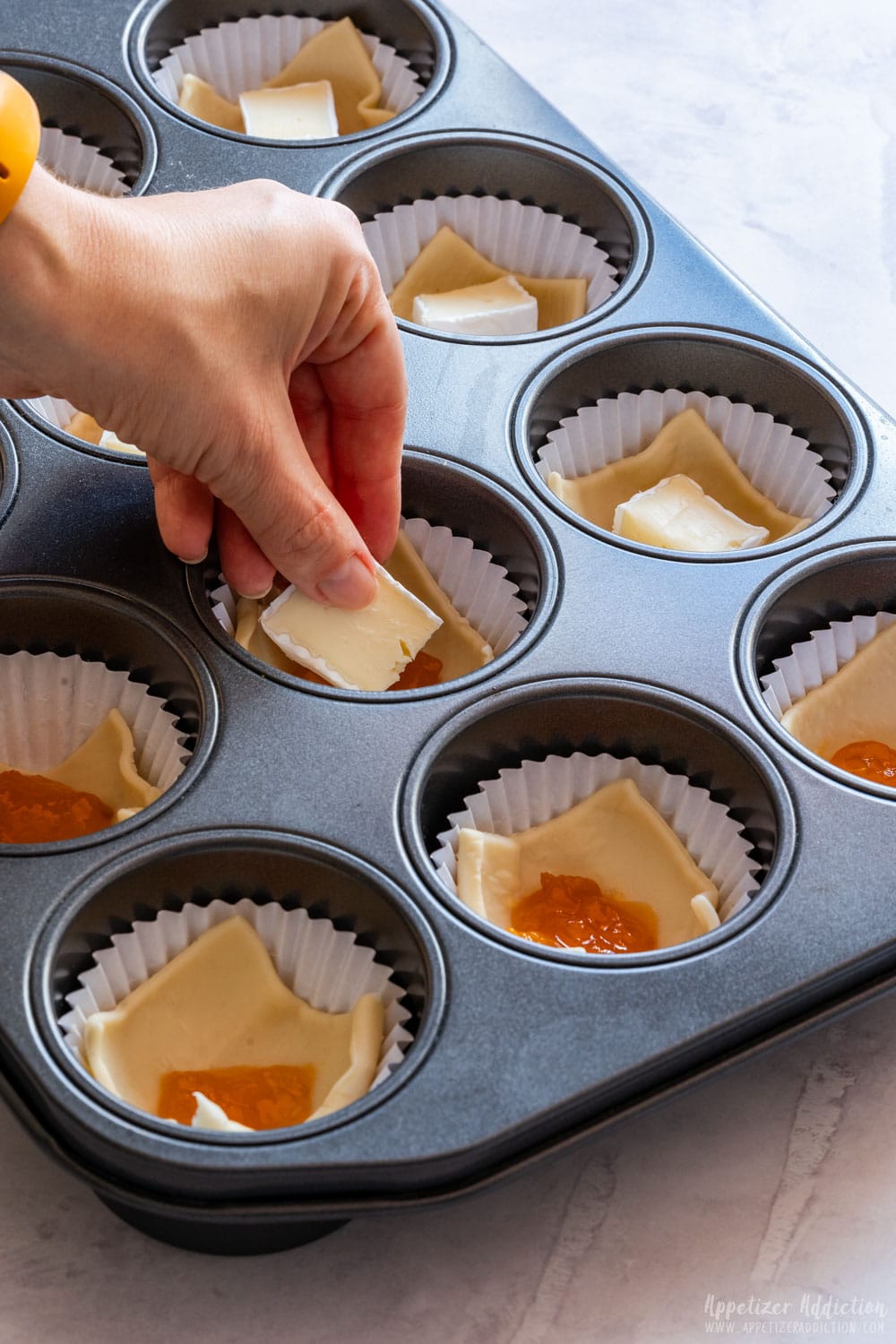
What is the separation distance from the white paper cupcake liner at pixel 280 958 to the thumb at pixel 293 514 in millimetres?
494

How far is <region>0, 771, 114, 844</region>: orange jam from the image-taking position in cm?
219

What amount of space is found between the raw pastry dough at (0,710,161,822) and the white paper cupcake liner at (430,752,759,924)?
1.58 ft

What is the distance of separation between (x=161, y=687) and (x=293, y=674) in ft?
0.67

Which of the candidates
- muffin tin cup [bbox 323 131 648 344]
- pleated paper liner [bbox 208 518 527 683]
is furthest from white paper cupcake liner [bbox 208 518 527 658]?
muffin tin cup [bbox 323 131 648 344]

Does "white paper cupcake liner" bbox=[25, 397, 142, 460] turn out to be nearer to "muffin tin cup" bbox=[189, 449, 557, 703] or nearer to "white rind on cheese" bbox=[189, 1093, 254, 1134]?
"muffin tin cup" bbox=[189, 449, 557, 703]

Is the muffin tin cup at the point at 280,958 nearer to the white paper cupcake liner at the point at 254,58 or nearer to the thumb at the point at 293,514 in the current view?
the thumb at the point at 293,514

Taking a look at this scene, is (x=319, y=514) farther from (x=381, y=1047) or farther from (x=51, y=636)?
(x=381, y=1047)

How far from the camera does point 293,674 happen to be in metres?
2.34

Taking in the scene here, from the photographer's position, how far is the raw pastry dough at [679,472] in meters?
2.71

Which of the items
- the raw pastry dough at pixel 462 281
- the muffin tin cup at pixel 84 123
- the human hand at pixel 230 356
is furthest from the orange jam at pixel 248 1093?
the muffin tin cup at pixel 84 123

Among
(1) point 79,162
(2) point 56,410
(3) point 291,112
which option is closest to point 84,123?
(1) point 79,162

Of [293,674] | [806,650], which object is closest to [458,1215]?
[293,674]

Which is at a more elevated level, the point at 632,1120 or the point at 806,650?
the point at 806,650

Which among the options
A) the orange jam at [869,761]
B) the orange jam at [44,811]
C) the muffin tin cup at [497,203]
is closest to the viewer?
the orange jam at [44,811]
